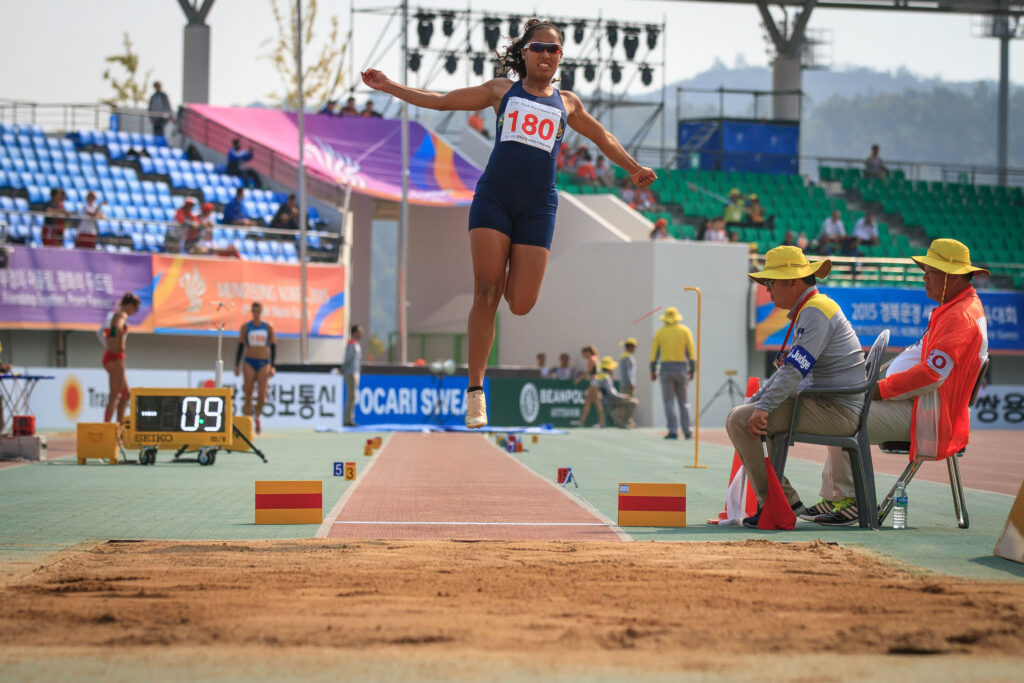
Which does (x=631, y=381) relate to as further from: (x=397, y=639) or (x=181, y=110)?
(x=397, y=639)

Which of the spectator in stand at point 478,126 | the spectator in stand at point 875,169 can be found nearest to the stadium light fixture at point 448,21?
the spectator in stand at point 478,126

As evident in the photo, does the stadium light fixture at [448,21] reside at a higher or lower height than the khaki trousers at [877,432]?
higher

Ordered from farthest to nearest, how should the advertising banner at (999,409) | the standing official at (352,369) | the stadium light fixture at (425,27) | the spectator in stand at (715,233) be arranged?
the stadium light fixture at (425,27) < the spectator in stand at (715,233) < the advertising banner at (999,409) < the standing official at (352,369)

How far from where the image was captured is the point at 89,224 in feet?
84.7

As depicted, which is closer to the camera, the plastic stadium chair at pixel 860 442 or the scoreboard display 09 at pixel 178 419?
the plastic stadium chair at pixel 860 442

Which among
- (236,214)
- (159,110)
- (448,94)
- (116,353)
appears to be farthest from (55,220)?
(448,94)

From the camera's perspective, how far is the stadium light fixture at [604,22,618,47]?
128ft

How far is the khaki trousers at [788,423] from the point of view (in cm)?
746

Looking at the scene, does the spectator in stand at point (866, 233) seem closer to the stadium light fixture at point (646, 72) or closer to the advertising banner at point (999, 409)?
the advertising banner at point (999, 409)

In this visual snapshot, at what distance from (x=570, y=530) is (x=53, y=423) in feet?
54.4

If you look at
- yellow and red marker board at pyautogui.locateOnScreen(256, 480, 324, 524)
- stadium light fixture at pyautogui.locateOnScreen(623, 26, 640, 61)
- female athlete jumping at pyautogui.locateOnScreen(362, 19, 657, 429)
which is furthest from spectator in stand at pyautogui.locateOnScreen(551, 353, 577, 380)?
female athlete jumping at pyautogui.locateOnScreen(362, 19, 657, 429)

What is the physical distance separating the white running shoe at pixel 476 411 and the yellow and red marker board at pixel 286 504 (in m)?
1.30

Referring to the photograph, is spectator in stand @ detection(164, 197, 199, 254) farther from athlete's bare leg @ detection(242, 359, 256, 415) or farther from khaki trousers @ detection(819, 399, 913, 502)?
khaki trousers @ detection(819, 399, 913, 502)

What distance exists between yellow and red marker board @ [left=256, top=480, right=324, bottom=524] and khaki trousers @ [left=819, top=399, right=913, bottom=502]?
342 cm
